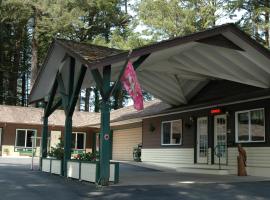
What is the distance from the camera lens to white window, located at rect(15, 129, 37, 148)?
32.3 m

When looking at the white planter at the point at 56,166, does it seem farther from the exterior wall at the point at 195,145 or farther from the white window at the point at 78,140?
the white window at the point at 78,140

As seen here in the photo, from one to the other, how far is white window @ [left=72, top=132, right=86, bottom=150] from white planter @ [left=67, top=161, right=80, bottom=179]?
21442mm

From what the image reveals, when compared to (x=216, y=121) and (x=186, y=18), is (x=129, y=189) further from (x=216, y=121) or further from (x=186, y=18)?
(x=186, y=18)

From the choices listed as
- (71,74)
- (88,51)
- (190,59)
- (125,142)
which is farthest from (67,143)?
(125,142)

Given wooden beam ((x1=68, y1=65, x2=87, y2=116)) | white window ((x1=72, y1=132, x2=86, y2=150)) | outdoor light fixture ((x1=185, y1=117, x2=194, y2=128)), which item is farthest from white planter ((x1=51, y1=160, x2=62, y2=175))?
white window ((x1=72, y1=132, x2=86, y2=150))

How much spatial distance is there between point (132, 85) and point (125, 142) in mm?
18402

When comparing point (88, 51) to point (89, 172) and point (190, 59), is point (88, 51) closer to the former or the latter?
point (190, 59)

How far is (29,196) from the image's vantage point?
9359 millimetres

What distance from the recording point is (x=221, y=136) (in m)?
17.5

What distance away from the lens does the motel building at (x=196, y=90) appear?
39.5 ft

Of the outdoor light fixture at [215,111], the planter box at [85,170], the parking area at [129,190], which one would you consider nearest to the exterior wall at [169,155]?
the outdoor light fixture at [215,111]

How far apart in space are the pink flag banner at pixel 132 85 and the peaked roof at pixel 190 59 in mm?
461

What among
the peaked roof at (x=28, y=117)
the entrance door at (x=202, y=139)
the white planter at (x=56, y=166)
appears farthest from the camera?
the peaked roof at (x=28, y=117)

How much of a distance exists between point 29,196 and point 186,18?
21106mm
